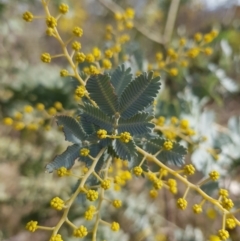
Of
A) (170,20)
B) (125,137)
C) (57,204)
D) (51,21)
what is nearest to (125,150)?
(125,137)

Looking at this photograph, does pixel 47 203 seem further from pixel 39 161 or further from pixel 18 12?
pixel 18 12

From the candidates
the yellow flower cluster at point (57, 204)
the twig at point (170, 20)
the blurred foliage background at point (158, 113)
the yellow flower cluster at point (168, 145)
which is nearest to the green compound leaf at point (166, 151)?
the yellow flower cluster at point (168, 145)

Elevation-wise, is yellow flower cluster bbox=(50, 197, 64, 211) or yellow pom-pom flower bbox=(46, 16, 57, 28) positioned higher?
yellow pom-pom flower bbox=(46, 16, 57, 28)

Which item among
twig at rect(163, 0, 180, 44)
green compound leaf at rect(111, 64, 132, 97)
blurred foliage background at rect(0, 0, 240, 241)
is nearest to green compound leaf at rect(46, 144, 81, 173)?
green compound leaf at rect(111, 64, 132, 97)

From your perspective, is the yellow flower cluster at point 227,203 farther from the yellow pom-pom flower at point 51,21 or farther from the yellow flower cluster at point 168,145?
the yellow pom-pom flower at point 51,21

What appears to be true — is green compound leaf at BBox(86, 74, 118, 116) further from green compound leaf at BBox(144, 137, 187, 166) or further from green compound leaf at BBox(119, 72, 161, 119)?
green compound leaf at BBox(144, 137, 187, 166)

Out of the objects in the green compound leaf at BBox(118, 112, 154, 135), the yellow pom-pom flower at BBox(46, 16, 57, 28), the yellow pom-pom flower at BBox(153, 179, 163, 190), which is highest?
the yellow pom-pom flower at BBox(46, 16, 57, 28)
